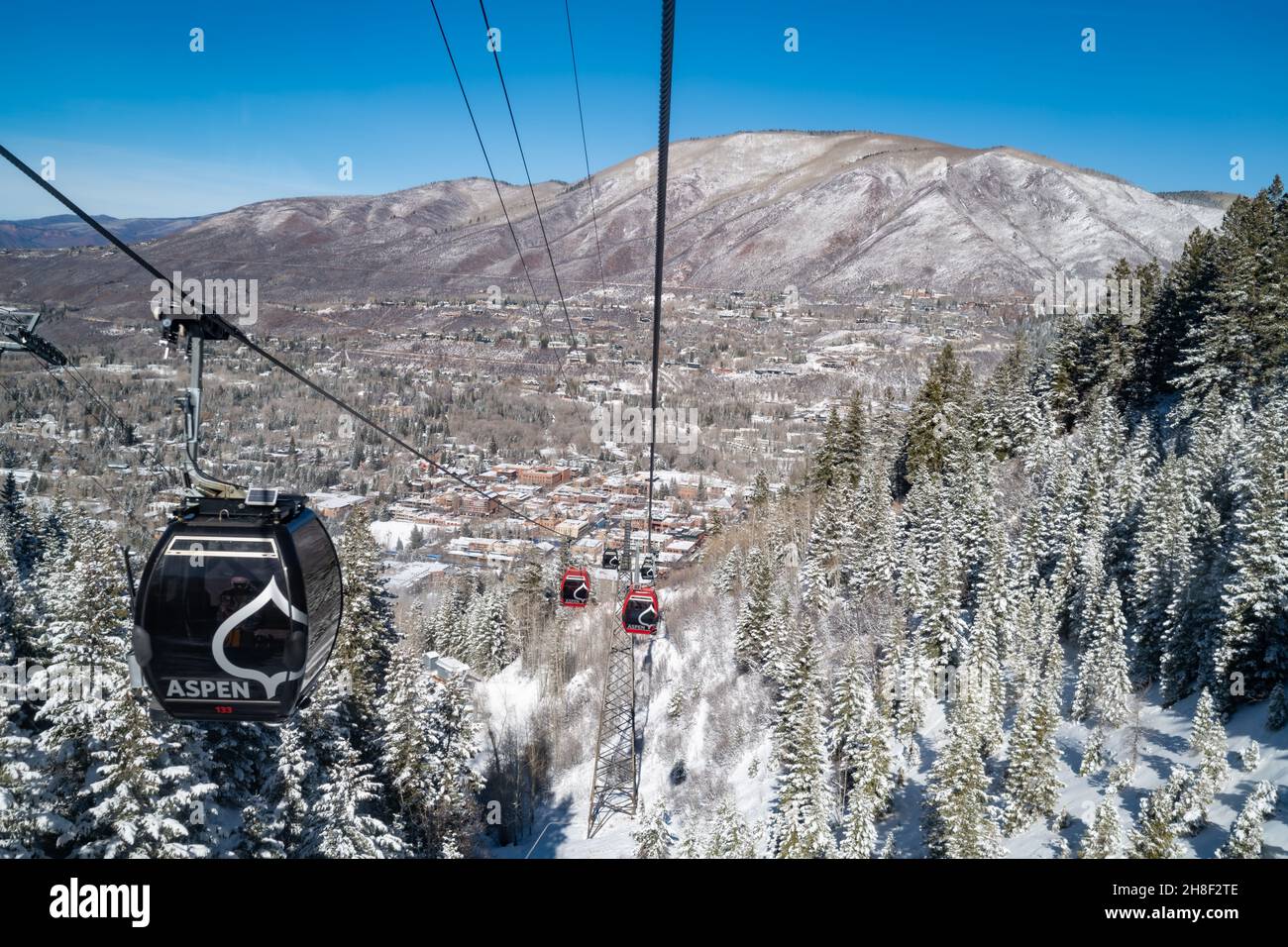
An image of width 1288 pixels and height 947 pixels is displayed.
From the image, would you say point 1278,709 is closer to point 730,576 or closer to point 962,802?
point 962,802

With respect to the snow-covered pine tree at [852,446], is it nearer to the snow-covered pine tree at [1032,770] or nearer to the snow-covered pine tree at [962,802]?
the snow-covered pine tree at [1032,770]

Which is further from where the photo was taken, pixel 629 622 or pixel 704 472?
pixel 704 472

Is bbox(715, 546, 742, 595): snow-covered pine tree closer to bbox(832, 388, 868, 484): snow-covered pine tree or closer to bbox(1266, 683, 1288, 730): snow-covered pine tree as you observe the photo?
bbox(832, 388, 868, 484): snow-covered pine tree

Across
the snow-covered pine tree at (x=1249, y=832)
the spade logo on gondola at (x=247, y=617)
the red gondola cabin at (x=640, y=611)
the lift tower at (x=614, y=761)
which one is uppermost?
the spade logo on gondola at (x=247, y=617)

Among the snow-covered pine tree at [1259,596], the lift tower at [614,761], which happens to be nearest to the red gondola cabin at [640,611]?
→ the lift tower at [614,761]

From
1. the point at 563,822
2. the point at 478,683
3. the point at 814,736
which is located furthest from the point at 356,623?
the point at 478,683

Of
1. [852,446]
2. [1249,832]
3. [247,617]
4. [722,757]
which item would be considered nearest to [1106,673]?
[1249,832]
